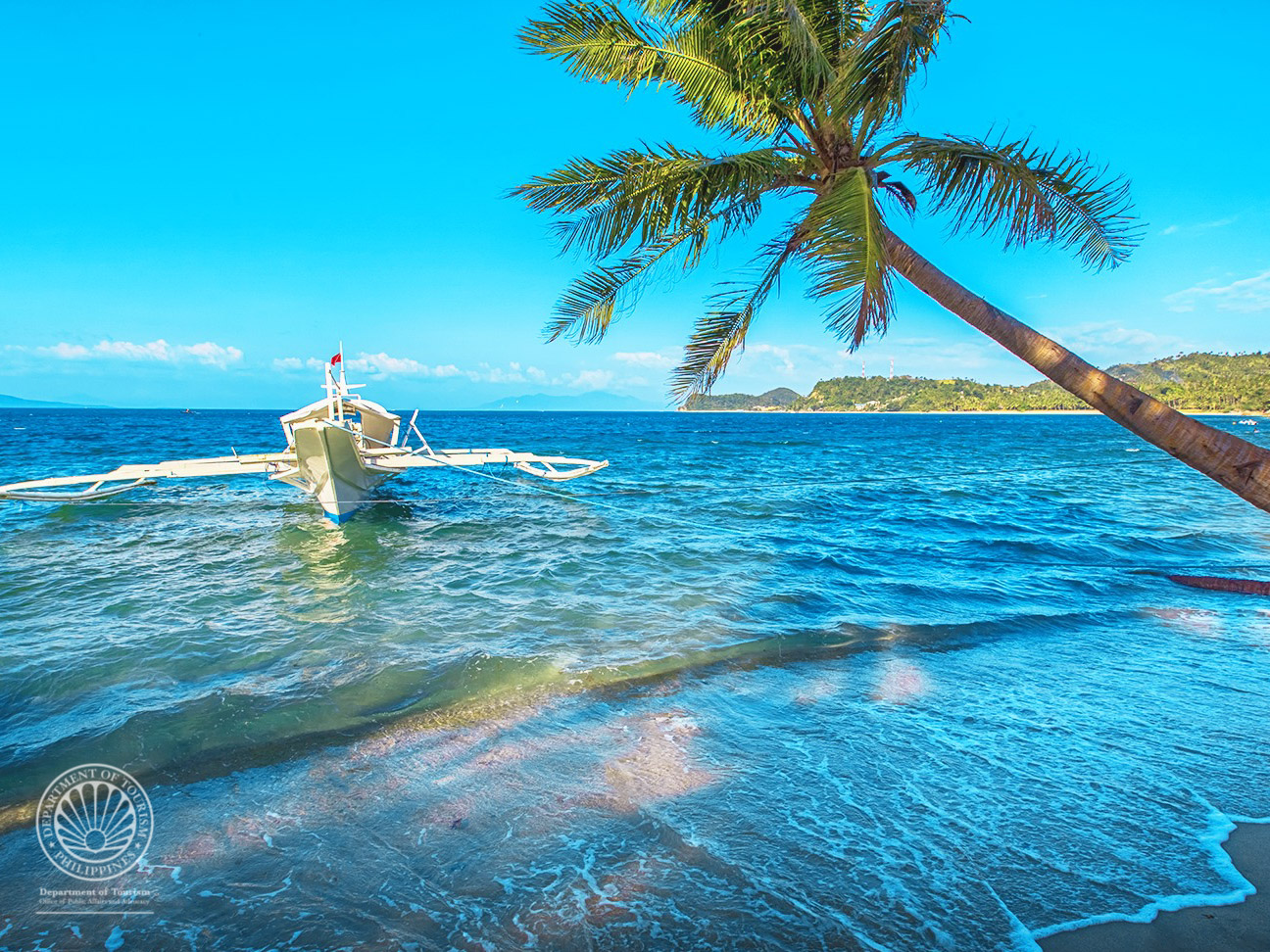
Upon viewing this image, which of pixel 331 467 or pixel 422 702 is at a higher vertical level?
pixel 331 467

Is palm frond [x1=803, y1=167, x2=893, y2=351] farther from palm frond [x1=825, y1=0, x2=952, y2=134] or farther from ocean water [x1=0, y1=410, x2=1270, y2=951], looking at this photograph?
ocean water [x1=0, y1=410, x2=1270, y2=951]

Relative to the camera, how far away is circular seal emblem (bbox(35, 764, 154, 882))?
10.9 ft

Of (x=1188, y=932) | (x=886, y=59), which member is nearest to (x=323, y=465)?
(x=886, y=59)

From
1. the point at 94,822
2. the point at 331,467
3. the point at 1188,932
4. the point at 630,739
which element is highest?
the point at 331,467

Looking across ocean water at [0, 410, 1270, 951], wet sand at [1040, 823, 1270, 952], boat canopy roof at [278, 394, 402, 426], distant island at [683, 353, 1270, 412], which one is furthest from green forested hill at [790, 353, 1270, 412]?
wet sand at [1040, 823, 1270, 952]

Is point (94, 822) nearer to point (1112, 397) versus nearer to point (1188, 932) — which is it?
point (1188, 932)

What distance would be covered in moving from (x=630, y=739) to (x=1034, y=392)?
170m

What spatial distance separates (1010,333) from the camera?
3.46m

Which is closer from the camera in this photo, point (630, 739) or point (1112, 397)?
point (1112, 397)

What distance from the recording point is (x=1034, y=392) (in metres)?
147

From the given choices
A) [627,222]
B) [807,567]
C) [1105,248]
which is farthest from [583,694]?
[807,567]

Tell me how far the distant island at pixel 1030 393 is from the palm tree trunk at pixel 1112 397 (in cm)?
3247

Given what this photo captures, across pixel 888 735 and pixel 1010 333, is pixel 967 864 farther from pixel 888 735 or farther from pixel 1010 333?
pixel 1010 333

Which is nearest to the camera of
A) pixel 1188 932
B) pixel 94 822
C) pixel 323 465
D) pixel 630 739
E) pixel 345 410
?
pixel 1188 932
